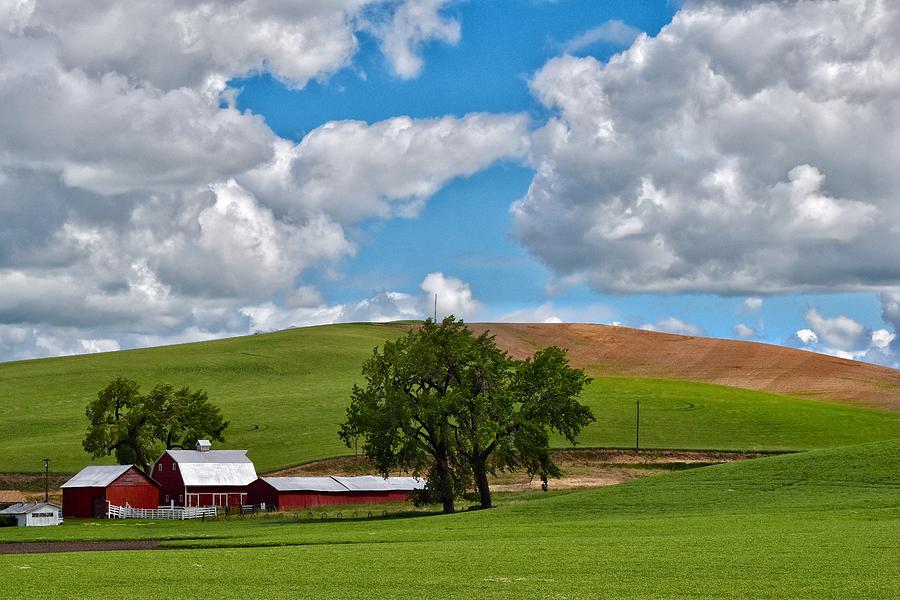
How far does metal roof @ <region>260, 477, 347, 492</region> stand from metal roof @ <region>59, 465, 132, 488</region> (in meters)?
12.6

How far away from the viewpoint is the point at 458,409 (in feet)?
233

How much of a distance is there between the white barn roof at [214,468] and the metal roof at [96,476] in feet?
16.4

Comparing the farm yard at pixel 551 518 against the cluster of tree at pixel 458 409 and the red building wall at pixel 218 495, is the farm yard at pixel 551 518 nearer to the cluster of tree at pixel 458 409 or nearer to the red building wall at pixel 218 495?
the red building wall at pixel 218 495

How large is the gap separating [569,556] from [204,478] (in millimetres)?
67146

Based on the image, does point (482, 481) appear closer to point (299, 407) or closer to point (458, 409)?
point (458, 409)

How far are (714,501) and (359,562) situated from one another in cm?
3097

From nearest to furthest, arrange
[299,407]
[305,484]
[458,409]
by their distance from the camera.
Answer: [458,409] < [305,484] < [299,407]

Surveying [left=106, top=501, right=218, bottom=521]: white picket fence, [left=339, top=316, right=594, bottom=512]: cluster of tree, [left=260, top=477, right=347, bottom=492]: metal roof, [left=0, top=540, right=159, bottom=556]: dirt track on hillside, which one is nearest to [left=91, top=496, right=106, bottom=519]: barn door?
[left=106, top=501, right=218, bottom=521]: white picket fence

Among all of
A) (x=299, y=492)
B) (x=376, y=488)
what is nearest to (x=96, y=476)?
(x=299, y=492)

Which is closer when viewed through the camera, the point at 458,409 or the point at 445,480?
the point at 445,480

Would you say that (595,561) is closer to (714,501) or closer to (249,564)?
(249,564)

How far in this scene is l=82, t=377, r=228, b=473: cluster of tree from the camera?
93.4m

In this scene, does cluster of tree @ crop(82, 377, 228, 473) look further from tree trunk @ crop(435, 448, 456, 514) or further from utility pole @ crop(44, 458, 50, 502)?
tree trunk @ crop(435, 448, 456, 514)

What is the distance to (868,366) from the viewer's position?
14875cm
